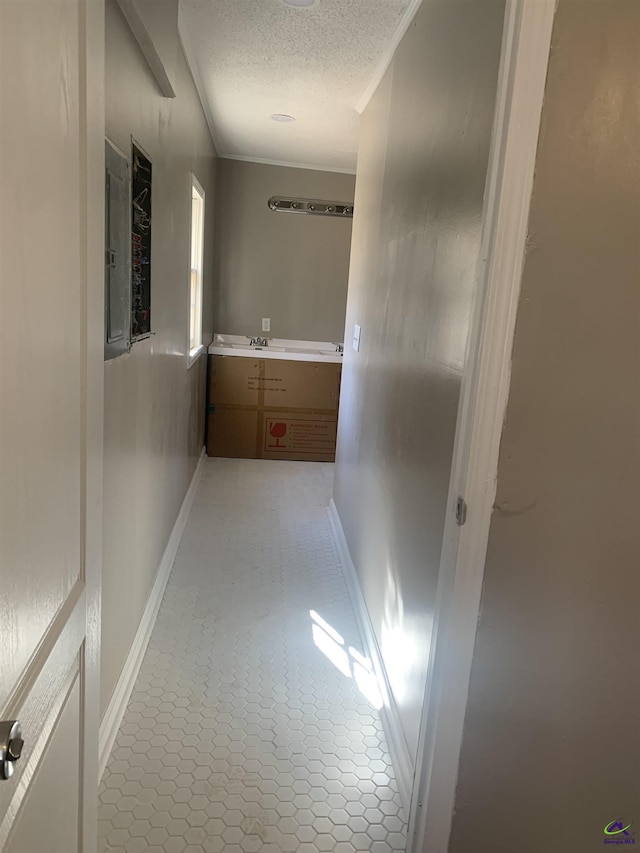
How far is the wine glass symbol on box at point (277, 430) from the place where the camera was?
4762mm

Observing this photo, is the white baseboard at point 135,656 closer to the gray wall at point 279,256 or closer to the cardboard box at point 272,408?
the cardboard box at point 272,408

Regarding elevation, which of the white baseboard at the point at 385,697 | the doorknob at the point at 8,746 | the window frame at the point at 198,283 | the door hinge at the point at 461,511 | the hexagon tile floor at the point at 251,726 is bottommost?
the hexagon tile floor at the point at 251,726

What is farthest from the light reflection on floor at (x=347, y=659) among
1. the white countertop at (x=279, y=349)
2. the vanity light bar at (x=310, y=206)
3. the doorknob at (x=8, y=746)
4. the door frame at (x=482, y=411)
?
the vanity light bar at (x=310, y=206)

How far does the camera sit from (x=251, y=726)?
1.88 m

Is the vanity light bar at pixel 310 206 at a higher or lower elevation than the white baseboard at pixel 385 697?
higher

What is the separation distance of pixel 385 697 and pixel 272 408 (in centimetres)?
303

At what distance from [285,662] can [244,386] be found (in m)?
2.75

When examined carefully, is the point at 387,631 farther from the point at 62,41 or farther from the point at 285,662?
the point at 62,41

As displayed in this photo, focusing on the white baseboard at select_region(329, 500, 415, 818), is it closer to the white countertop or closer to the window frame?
the window frame

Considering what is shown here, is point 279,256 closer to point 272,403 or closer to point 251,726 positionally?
point 272,403

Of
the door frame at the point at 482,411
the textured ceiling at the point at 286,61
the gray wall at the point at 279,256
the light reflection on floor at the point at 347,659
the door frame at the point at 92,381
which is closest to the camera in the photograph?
the door frame at the point at 92,381

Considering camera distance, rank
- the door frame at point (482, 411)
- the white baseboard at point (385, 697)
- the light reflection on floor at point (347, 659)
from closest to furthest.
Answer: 1. the door frame at point (482, 411)
2. the white baseboard at point (385, 697)
3. the light reflection on floor at point (347, 659)

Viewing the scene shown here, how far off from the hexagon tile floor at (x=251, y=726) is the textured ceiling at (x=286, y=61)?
2426 millimetres

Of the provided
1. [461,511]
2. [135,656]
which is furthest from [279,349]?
[461,511]
